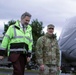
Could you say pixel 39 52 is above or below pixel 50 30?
below

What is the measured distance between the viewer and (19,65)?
322 inches

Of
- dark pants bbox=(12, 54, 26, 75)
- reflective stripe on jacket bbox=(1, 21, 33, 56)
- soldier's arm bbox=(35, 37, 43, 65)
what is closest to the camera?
dark pants bbox=(12, 54, 26, 75)

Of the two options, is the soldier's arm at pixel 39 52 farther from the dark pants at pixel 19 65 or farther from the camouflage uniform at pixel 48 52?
the dark pants at pixel 19 65

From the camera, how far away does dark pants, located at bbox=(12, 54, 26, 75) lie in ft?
26.6

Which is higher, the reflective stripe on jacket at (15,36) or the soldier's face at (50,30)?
the soldier's face at (50,30)

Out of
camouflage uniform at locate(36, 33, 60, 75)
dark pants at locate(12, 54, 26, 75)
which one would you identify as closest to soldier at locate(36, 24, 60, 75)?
camouflage uniform at locate(36, 33, 60, 75)

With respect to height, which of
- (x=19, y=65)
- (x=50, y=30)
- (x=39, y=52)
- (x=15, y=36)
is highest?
(x=50, y=30)

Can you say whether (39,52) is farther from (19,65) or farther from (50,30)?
(19,65)

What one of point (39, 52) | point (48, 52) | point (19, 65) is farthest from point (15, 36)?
point (48, 52)

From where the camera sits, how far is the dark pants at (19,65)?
8.09 m

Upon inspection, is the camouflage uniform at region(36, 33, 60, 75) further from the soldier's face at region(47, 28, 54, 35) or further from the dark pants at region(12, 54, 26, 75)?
the dark pants at region(12, 54, 26, 75)

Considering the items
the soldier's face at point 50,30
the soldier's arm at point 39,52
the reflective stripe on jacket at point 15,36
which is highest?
the soldier's face at point 50,30

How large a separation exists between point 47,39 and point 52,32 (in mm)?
208

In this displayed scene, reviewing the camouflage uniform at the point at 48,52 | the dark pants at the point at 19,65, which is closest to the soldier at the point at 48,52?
the camouflage uniform at the point at 48,52
